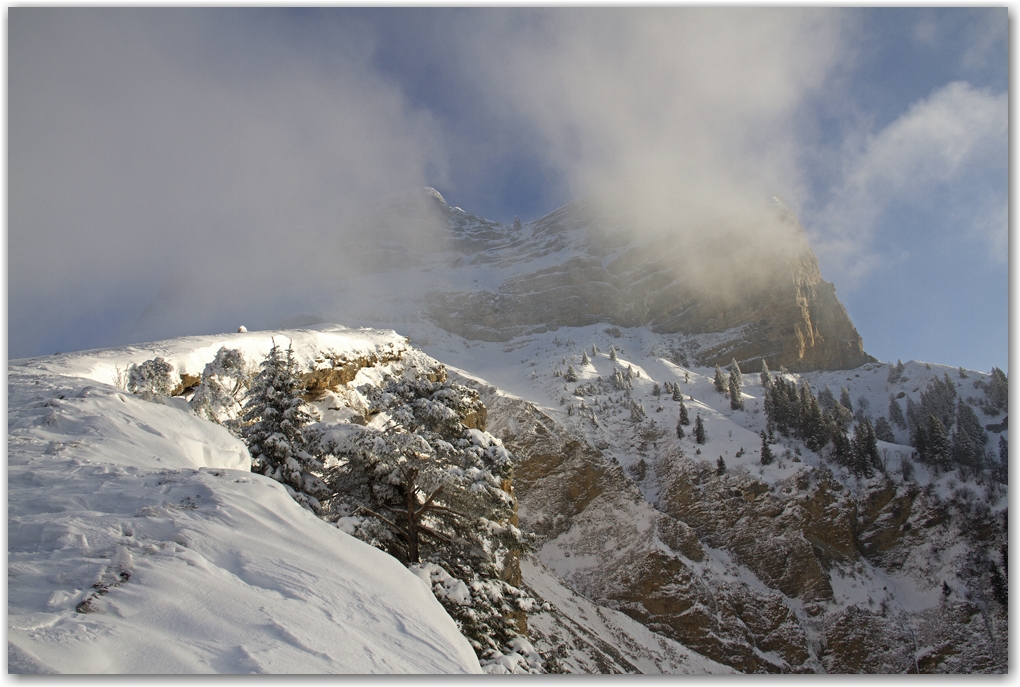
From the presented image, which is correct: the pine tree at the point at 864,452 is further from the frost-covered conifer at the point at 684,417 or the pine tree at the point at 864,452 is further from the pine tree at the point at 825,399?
the pine tree at the point at 825,399

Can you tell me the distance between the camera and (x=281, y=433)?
1173cm

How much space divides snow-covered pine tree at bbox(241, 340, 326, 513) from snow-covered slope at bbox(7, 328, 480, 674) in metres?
3.94

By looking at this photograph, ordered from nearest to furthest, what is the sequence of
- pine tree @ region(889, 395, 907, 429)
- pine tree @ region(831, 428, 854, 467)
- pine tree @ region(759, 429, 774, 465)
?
pine tree @ region(759, 429, 774, 465)
pine tree @ region(831, 428, 854, 467)
pine tree @ region(889, 395, 907, 429)

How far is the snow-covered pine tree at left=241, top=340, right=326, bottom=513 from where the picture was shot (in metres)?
11.1

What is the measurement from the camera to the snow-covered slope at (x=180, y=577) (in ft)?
11.2

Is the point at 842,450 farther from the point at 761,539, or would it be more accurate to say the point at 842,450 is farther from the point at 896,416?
the point at 896,416

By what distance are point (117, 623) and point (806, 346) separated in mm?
118727

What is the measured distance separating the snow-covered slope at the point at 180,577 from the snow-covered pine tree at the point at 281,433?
3.94m

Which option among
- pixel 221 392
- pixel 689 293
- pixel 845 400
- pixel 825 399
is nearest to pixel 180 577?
pixel 221 392

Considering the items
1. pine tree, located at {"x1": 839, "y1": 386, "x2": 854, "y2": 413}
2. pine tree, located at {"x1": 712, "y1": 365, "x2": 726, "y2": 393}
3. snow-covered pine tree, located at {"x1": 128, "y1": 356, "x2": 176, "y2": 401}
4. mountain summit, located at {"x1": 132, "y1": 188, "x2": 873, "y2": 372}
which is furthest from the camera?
mountain summit, located at {"x1": 132, "y1": 188, "x2": 873, "y2": 372}

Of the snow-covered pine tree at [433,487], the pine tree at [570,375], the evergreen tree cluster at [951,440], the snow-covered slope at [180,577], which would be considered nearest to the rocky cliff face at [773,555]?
the evergreen tree cluster at [951,440]

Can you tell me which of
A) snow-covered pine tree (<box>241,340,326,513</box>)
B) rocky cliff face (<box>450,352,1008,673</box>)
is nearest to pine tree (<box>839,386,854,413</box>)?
rocky cliff face (<box>450,352,1008,673</box>)

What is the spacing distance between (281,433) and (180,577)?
8086mm

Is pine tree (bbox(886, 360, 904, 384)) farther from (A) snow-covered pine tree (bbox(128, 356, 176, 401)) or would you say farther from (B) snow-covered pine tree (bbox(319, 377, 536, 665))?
(A) snow-covered pine tree (bbox(128, 356, 176, 401))
